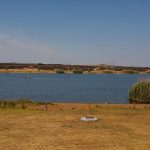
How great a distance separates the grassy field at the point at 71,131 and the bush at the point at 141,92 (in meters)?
14.2

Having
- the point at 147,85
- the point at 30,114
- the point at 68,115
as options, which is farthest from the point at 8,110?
the point at 147,85

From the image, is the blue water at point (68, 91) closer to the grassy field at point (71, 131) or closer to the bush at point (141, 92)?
the bush at point (141, 92)

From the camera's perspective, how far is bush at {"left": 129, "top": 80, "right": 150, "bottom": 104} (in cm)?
4419

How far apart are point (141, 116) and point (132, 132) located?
6445 millimetres

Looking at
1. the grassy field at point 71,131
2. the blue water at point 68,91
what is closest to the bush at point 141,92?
the blue water at point 68,91

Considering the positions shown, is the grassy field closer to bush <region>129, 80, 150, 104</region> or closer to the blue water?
bush <region>129, 80, 150, 104</region>

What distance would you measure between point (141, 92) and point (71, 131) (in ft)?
79.0

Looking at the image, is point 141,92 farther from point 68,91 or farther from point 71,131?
point 68,91

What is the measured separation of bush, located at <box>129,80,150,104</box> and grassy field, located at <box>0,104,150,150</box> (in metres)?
14.2

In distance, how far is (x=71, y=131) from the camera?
868 inches

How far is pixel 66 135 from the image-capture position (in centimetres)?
2102

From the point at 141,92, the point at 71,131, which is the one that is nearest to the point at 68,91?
the point at 141,92

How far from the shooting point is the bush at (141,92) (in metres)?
44.2

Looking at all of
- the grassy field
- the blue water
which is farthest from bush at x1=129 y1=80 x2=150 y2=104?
the grassy field
